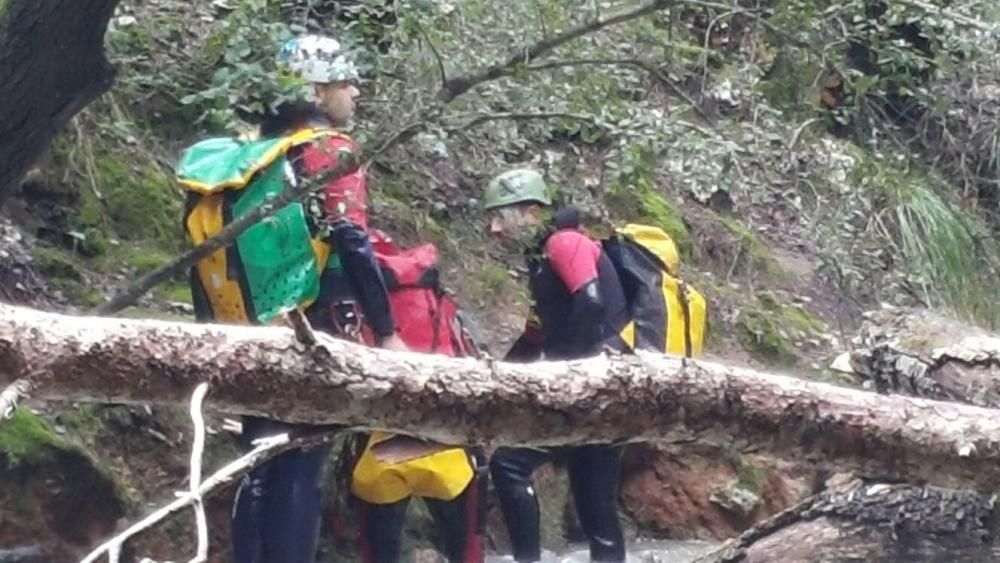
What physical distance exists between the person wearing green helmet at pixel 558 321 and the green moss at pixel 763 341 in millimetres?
2888

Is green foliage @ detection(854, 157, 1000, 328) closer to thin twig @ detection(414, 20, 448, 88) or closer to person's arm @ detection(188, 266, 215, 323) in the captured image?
thin twig @ detection(414, 20, 448, 88)

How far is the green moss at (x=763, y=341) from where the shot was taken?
9039mm

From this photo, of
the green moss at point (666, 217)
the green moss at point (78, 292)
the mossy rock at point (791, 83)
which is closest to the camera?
the mossy rock at point (791, 83)

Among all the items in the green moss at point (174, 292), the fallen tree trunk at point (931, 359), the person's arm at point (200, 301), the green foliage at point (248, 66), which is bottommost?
the green moss at point (174, 292)

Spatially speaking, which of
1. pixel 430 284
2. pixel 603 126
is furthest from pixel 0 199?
pixel 603 126

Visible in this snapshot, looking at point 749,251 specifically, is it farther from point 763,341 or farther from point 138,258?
point 138,258

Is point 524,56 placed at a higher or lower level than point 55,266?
higher

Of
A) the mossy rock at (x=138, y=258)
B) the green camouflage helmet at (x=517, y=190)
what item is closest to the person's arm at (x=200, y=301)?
the green camouflage helmet at (x=517, y=190)

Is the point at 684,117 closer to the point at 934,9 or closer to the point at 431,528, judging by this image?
the point at 934,9

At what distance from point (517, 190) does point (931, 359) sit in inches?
78.9

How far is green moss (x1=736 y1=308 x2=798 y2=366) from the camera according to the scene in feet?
29.7

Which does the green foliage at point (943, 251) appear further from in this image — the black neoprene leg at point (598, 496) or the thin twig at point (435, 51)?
the thin twig at point (435, 51)

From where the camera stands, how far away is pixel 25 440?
5.77 metres

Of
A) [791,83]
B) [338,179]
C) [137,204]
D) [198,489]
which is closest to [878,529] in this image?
[198,489]
